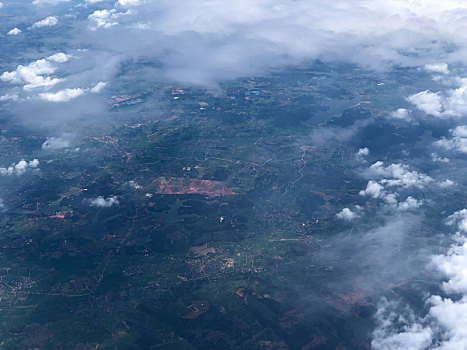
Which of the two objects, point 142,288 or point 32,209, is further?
point 32,209

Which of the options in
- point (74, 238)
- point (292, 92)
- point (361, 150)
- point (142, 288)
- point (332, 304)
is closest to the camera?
point (332, 304)

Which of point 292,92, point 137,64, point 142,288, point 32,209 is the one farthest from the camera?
point 137,64

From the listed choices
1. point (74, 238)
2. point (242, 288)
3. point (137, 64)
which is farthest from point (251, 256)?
point (137, 64)

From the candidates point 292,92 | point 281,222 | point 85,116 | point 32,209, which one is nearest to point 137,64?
point 85,116

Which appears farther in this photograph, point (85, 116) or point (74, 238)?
point (85, 116)

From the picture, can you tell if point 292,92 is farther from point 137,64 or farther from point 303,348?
point 303,348

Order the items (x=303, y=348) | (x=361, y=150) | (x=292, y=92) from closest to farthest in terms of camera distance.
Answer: (x=303, y=348) → (x=361, y=150) → (x=292, y=92)

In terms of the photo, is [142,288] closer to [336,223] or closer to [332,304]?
[332,304]
